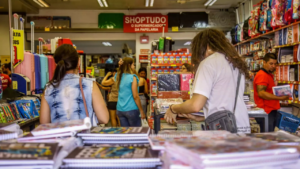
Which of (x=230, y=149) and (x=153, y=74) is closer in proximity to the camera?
(x=230, y=149)

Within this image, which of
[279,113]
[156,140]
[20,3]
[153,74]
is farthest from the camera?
[20,3]

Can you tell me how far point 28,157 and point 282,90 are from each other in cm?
377

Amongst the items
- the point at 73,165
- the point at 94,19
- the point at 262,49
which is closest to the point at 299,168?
the point at 73,165

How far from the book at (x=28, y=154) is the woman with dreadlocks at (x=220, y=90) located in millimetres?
1105

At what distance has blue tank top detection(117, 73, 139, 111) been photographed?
449cm

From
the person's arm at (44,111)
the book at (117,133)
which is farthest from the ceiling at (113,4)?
the book at (117,133)

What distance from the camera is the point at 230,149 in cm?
88

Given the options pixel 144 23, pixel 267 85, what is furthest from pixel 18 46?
pixel 144 23

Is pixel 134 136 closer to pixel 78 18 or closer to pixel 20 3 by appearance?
pixel 20 3

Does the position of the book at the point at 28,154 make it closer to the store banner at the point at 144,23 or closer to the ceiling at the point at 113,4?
the ceiling at the point at 113,4

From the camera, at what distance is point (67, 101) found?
205cm

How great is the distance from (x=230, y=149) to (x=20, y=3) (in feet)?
31.7

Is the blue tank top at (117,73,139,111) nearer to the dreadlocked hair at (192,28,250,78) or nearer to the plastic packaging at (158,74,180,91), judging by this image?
the plastic packaging at (158,74,180,91)

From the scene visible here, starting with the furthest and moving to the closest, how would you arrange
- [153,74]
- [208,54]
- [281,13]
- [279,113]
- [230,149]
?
[153,74], [281,13], [279,113], [208,54], [230,149]
